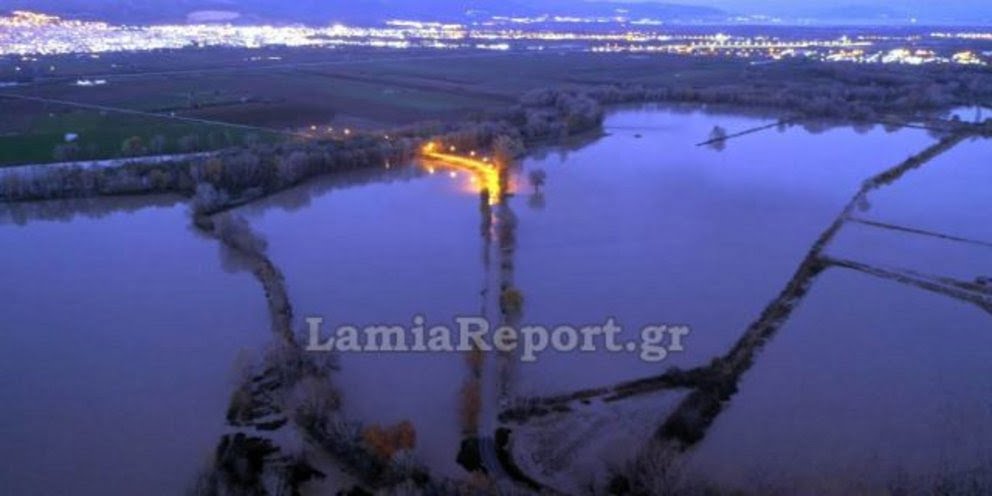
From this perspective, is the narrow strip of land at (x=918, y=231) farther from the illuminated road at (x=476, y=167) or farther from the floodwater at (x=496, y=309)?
the illuminated road at (x=476, y=167)

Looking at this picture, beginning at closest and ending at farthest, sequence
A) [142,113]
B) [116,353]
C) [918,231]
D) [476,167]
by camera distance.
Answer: [116,353] < [918,231] < [476,167] < [142,113]

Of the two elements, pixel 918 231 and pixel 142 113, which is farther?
pixel 142 113

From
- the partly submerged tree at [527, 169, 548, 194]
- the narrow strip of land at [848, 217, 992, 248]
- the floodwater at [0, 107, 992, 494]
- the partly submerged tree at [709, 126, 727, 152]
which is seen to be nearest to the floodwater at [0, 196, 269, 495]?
the floodwater at [0, 107, 992, 494]

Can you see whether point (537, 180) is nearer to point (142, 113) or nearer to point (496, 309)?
point (496, 309)

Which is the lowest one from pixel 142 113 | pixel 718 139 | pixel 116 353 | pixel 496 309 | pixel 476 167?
pixel 116 353

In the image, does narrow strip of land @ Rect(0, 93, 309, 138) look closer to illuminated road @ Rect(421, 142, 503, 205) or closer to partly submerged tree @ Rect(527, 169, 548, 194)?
illuminated road @ Rect(421, 142, 503, 205)

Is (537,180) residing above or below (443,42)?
below

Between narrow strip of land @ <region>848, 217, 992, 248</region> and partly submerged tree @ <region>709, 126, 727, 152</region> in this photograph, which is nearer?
narrow strip of land @ <region>848, 217, 992, 248</region>

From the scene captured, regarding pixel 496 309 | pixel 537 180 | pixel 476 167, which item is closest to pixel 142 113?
pixel 476 167

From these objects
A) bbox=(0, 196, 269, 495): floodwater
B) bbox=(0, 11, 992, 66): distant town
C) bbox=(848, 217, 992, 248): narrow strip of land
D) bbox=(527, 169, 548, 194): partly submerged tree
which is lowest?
bbox=(0, 196, 269, 495): floodwater

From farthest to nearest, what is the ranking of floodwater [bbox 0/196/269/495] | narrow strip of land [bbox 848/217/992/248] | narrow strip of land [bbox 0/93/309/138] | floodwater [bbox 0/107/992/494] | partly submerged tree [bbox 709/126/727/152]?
narrow strip of land [bbox 0/93/309/138] < partly submerged tree [bbox 709/126/727/152] < narrow strip of land [bbox 848/217/992/248] < floodwater [bbox 0/107/992/494] < floodwater [bbox 0/196/269/495]
